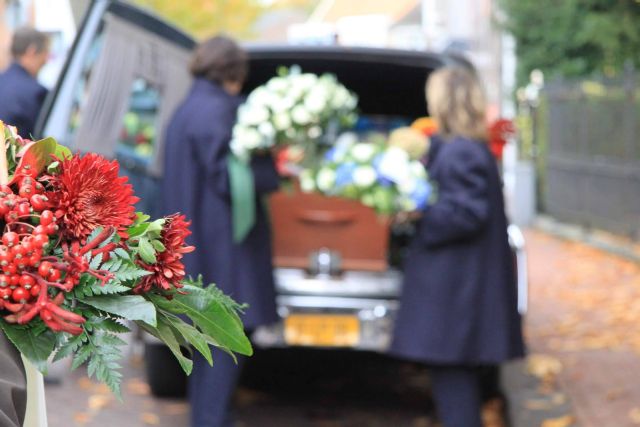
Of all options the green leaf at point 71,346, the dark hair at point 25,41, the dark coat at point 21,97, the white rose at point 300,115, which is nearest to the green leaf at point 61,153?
the green leaf at point 71,346

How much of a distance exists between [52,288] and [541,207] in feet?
59.4

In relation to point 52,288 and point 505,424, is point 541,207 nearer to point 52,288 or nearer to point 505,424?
point 505,424

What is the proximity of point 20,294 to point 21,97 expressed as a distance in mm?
5887

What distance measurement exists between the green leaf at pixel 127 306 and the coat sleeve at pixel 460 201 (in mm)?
3771

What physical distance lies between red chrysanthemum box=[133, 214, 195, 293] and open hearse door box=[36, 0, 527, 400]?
3.99 m

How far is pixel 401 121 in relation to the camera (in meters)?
8.46

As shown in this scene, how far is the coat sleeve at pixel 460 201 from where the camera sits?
5.80m

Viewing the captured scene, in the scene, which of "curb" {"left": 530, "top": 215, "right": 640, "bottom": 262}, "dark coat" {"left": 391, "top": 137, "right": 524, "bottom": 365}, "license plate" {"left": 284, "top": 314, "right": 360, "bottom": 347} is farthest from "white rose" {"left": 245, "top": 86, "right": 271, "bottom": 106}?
"curb" {"left": 530, "top": 215, "right": 640, "bottom": 262}

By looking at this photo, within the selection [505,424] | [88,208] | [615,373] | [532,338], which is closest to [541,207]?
[532,338]

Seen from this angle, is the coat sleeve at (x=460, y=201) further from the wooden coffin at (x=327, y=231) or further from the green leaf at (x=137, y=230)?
the green leaf at (x=137, y=230)

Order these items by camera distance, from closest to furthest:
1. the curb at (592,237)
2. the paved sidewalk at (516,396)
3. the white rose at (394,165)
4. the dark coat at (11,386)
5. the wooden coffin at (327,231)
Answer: the dark coat at (11,386)
the white rose at (394,165)
the wooden coffin at (327,231)
the paved sidewalk at (516,396)
the curb at (592,237)

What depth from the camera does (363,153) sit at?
6.25 m

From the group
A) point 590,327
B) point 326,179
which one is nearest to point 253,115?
point 326,179

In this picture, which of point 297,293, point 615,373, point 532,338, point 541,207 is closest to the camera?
point 297,293
